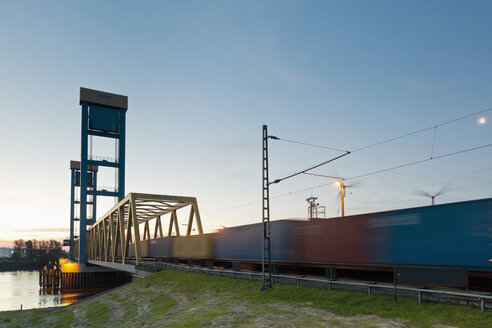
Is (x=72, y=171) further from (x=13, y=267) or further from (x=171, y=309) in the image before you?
(x=171, y=309)

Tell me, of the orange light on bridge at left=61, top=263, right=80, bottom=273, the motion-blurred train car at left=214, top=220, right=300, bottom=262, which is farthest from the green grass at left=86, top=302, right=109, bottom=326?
the orange light on bridge at left=61, top=263, right=80, bottom=273

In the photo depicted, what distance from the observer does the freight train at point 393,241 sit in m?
16.6

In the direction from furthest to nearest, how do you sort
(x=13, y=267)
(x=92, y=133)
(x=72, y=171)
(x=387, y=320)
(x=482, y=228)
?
1. (x=13, y=267)
2. (x=72, y=171)
3. (x=92, y=133)
4. (x=482, y=228)
5. (x=387, y=320)

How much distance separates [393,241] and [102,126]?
6940 centimetres

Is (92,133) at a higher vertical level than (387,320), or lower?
higher

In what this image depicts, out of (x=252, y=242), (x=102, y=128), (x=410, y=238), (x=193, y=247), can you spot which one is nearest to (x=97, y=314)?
(x=252, y=242)

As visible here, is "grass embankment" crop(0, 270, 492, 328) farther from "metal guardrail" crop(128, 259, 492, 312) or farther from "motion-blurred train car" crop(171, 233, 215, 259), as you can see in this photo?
"motion-blurred train car" crop(171, 233, 215, 259)

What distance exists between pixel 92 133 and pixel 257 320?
7034 cm

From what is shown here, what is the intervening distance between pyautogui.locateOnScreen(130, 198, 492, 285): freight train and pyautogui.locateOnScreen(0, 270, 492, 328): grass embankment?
8.37ft

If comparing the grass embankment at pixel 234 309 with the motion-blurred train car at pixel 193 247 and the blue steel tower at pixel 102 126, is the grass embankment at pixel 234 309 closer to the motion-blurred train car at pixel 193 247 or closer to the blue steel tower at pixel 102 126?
the motion-blurred train car at pixel 193 247

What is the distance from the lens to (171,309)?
2367cm

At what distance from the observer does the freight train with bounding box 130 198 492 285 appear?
54.5 feet

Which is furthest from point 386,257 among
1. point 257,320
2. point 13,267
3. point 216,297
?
point 13,267

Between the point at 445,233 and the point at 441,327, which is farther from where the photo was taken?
the point at 445,233
